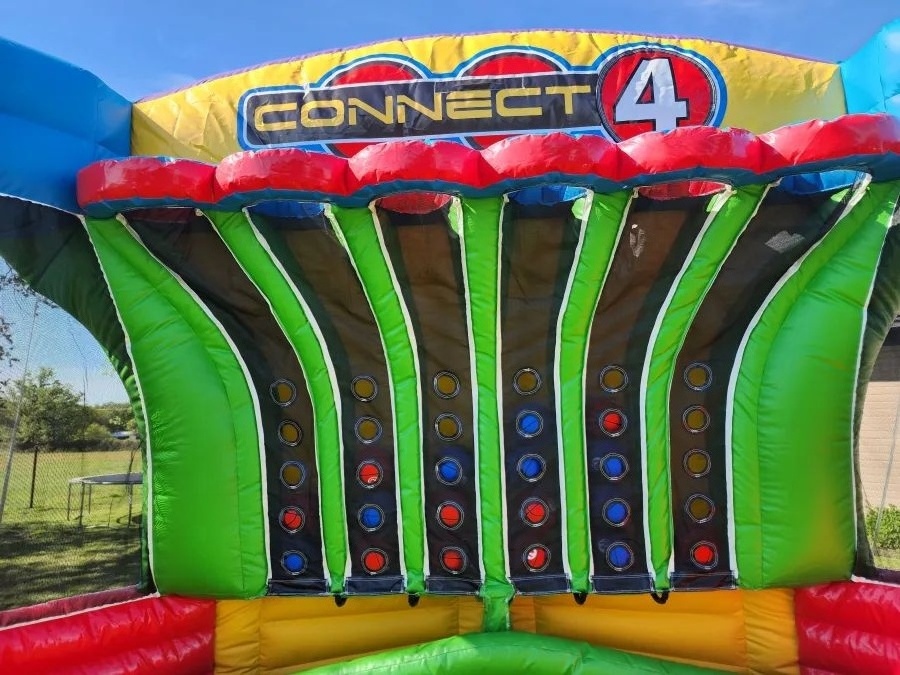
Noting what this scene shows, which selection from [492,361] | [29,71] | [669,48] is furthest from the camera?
[669,48]

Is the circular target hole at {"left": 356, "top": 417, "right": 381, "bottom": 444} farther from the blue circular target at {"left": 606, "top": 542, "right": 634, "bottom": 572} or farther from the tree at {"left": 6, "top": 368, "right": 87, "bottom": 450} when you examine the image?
the tree at {"left": 6, "top": 368, "right": 87, "bottom": 450}

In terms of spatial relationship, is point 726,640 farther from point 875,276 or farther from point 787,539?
point 875,276

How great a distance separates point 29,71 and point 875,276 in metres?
2.20

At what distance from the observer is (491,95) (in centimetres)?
207

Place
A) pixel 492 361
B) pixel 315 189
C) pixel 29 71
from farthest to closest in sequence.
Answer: pixel 492 361
pixel 29 71
pixel 315 189

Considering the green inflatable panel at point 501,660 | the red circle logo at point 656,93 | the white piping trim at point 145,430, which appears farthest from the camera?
the red circle logo at point 656,93

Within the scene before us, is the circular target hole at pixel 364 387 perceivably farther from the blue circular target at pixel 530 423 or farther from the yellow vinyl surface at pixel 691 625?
the yellow vinyl surface at pixel 691 625

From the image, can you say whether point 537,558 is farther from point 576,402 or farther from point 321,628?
point 321,628

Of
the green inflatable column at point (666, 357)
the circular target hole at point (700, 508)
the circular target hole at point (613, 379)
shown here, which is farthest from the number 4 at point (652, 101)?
the circular target hole at point (700, 508)

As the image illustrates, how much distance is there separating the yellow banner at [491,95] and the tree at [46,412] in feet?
2.32

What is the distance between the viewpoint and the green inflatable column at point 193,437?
1896 mm

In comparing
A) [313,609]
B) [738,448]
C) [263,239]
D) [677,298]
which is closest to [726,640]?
[738,448]

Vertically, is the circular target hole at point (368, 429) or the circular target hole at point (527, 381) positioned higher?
the circular target hole at point (527, 381)

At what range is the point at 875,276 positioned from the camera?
1859 mm
